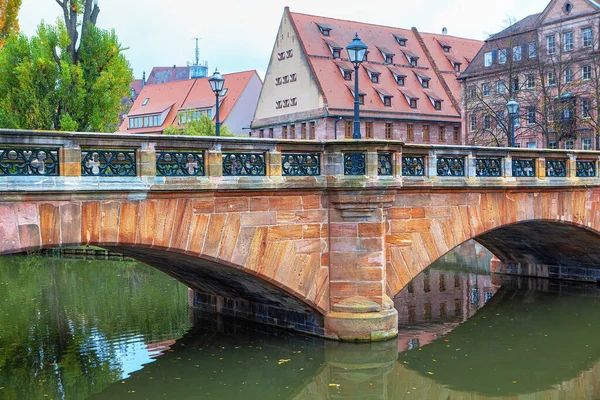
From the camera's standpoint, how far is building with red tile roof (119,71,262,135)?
59125mm

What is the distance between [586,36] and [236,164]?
118ft

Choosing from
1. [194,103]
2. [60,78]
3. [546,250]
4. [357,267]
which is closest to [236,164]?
[357,267]

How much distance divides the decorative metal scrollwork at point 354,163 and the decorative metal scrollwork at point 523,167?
4.79m

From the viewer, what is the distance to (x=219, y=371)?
1273 centimetres

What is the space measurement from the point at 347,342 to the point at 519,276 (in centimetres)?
1127

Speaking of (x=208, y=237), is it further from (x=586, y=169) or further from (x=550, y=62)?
(x=550, y=62)

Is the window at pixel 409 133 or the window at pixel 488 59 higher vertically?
the window at pixel 488 59

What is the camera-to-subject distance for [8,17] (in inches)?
1069

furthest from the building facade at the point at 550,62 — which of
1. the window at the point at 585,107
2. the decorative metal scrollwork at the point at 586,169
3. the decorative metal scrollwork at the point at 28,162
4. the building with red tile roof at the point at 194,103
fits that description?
the decorative metal scrollwork at the point at 28,162

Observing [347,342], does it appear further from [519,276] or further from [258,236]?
[519,276]

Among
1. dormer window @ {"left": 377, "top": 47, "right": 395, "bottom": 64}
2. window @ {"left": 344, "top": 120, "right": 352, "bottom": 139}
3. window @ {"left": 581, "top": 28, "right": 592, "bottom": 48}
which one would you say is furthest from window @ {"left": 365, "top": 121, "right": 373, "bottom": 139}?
window @ {"left": 581, "top": 28, "right": 592, "bottom": 48}

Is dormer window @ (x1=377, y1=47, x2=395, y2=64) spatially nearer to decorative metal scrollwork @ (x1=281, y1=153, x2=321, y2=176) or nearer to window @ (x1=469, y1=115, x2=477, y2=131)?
window @ (x1=469, y1=115, x2=477, y2=131)

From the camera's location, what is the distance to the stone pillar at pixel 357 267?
13.5 meters

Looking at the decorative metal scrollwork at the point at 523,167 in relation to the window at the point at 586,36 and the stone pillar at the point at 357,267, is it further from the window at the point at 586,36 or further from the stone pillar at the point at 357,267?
the window at the point at 586,36
